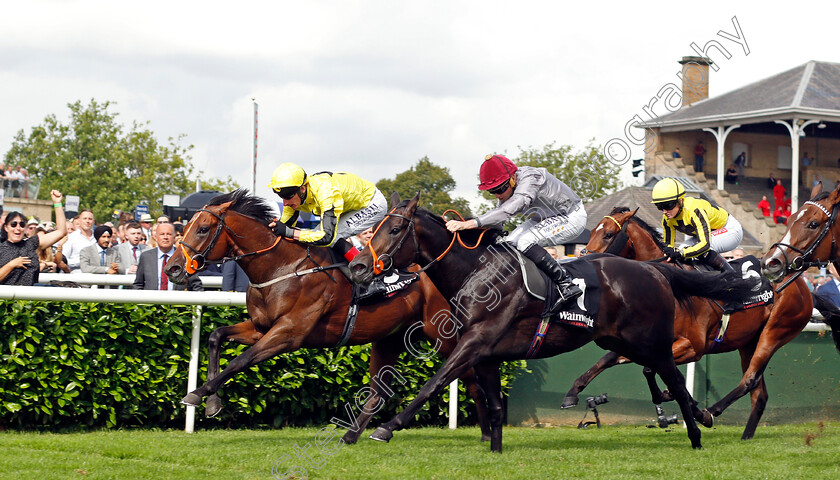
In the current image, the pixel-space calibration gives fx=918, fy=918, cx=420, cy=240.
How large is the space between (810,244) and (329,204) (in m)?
2.94

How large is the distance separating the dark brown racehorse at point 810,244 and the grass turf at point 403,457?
3.75 feet

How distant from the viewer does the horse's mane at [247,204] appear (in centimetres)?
612

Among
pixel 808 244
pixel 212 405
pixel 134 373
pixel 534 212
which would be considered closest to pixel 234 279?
pixel 134 373

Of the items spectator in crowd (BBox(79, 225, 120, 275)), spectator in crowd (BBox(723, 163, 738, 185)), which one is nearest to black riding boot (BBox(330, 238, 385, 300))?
spectator in crowd (BBox(79, 225, 120, 275))

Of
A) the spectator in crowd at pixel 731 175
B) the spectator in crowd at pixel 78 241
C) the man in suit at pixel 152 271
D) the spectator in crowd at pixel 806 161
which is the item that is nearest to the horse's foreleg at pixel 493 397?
the man in suit at pixel 152 271

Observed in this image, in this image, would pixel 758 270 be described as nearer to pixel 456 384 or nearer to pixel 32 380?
pixel 456 384

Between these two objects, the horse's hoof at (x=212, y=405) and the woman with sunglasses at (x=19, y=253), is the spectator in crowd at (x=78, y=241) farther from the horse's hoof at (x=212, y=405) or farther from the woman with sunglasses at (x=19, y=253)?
the horse's hoof at (x=212, y=405)

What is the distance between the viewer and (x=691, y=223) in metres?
6.79

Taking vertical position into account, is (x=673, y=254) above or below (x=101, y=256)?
above

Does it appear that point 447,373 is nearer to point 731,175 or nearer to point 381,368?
point 381,368

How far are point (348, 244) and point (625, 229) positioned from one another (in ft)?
7.17

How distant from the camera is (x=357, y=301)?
6.09 m

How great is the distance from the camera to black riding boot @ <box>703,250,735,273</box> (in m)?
6.75

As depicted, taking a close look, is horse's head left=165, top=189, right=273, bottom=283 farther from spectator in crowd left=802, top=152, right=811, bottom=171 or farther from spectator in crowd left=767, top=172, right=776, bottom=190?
spectator in crowd left=802, top=152, right=811, bottom=171
